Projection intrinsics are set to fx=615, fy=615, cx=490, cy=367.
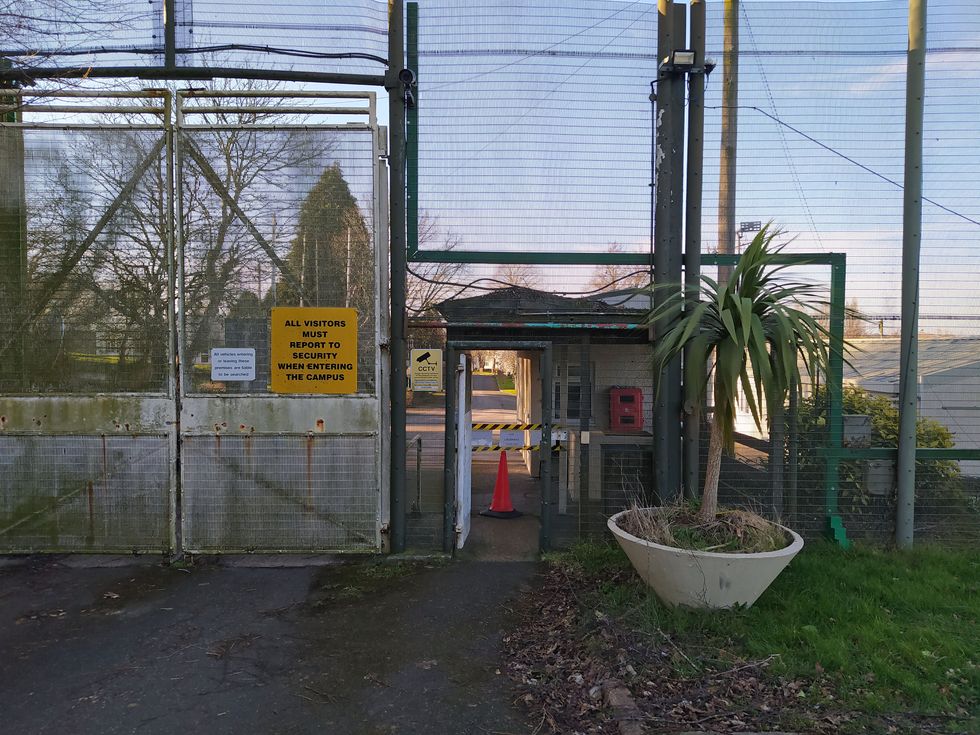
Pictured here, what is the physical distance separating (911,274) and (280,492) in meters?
6.11

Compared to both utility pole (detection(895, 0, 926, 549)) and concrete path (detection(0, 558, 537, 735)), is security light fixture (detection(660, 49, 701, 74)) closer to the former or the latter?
utility pole (detection(895, 0, 926, 549))

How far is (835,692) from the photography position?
11.1ft

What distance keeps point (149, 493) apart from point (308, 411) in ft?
5.49

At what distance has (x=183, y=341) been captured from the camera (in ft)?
18.8

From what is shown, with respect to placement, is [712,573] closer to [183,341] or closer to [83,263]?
[183,341]

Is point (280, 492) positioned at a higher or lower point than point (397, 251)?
lower

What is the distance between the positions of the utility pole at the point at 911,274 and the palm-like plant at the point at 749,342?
164 centimetres

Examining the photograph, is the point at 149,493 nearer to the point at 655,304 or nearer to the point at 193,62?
the point at 193,62

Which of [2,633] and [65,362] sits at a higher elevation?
[65,362]

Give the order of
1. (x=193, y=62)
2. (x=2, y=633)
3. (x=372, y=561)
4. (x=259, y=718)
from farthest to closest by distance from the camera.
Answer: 1. (x=193, y=62)
2. (x=372, y=561)
3. (x=2, y=633)
4. (x=259, y=718)

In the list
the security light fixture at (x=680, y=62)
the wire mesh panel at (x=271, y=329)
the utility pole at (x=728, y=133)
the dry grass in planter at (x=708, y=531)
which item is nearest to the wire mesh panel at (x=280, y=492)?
the wire mesh panel at (x=271, y=329)

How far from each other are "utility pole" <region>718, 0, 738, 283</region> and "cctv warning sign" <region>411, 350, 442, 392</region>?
2.88 metres

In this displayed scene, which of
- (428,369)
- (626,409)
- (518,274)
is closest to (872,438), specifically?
(626,409)

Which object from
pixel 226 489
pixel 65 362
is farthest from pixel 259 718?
pixel 65 362
